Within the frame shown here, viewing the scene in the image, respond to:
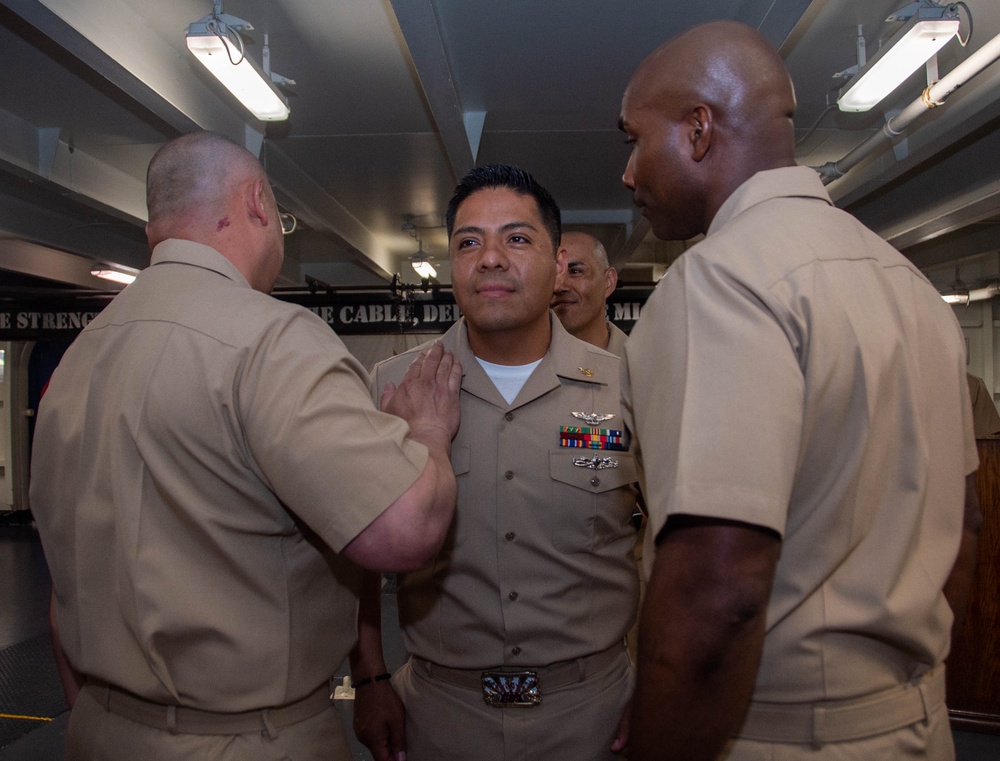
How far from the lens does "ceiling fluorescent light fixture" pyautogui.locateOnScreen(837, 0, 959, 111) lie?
3.31m

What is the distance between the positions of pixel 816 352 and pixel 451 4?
4065 millimetres

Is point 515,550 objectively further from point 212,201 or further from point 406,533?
point 212,201

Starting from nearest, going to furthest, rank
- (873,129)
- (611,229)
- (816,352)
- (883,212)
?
(816,352) → (873,129) → (883,212) → (611,229)

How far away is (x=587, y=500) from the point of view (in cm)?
190

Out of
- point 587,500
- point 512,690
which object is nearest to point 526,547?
point 587,500

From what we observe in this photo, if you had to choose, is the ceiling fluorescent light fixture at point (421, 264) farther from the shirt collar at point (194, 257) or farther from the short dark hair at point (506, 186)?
the shirt collar at point (194, 257)

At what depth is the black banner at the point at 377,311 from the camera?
32.4 feet

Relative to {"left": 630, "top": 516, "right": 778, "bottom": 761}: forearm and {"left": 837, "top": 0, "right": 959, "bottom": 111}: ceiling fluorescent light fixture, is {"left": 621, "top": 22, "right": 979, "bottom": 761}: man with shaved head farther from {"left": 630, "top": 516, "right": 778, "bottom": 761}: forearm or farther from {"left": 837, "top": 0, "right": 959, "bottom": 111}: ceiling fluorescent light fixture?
{"left": 837, "top": 0, "right": 959, "bottom": 111}: ceiling fluorescent light fixture


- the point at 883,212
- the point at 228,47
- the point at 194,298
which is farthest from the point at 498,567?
the point at 883,212

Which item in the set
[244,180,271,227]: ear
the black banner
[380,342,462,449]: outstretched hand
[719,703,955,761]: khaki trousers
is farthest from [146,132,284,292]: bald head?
the black banner

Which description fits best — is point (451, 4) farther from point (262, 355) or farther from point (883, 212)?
point (883, 212)

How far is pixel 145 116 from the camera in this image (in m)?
5.65

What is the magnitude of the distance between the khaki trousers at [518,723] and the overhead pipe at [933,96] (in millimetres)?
3696

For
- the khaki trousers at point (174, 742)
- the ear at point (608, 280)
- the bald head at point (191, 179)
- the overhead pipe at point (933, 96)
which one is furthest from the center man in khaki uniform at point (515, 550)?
the overhead pipe at point (933, 96)
